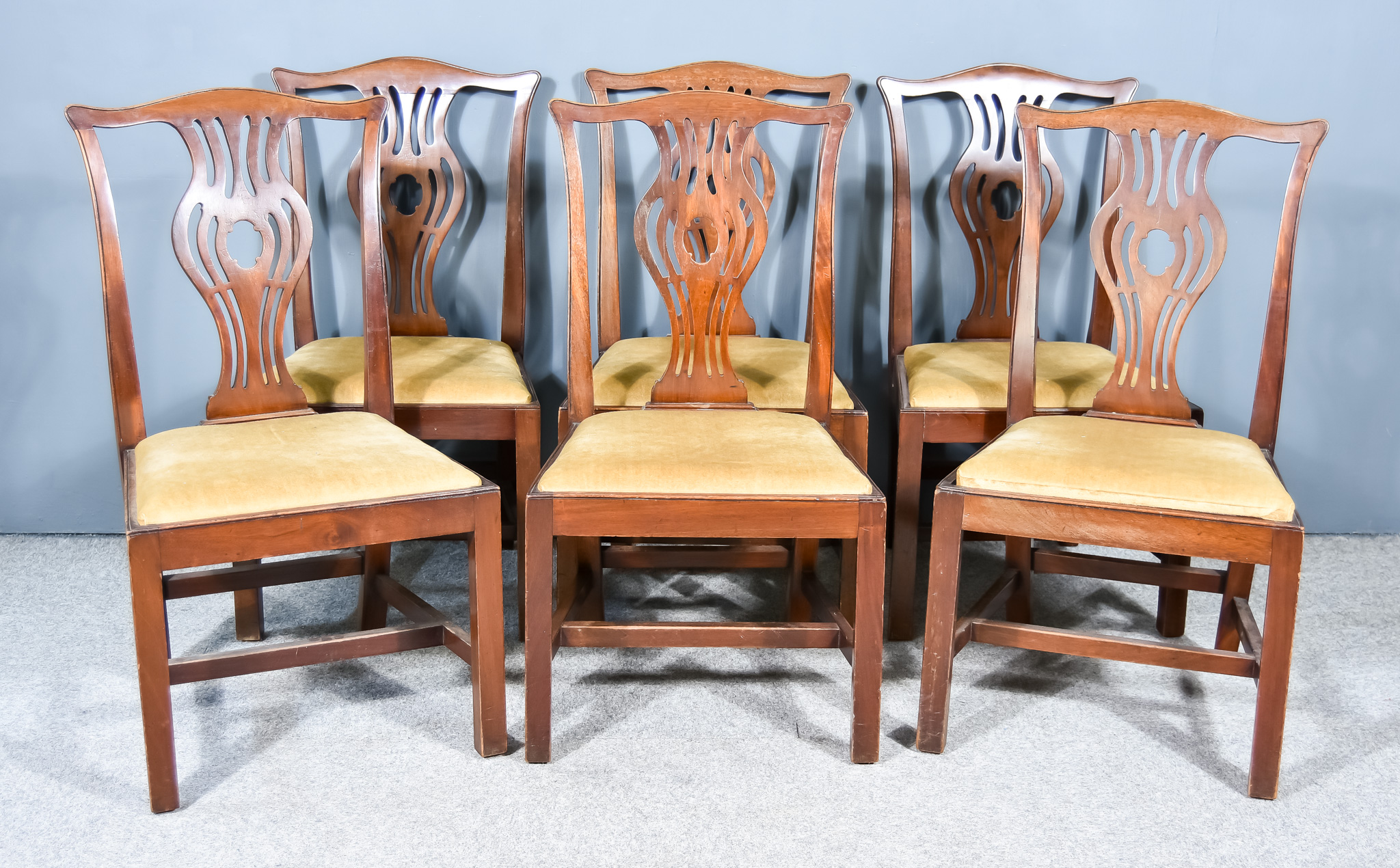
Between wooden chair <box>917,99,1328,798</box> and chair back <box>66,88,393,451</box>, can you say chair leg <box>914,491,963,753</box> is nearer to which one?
wooden chair <box>917,99,1328,798</box>

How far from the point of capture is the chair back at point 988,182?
2.36 m

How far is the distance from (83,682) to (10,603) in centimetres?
49

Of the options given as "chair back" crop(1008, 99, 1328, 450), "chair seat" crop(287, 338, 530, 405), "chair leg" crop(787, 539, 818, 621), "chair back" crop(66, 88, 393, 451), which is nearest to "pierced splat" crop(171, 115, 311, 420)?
"chair back" crop(66, 88, 393, 451)

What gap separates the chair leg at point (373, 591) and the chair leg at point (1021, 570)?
3.89 ft

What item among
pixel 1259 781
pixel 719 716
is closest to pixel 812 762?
pixel 719 716

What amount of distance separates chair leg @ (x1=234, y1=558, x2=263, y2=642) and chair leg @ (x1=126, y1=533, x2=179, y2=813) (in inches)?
21.1

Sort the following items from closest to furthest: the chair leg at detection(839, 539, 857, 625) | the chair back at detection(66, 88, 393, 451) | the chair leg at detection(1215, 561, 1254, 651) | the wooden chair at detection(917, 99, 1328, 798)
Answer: the wooden chair at detection(917, 99, 1328, 798) < the chair back at detection(66, 88, 393, 451) < the chair leg at detection(1215, 561, 1254, 651) < the chair leg at detection(839, 539, 857, 625)

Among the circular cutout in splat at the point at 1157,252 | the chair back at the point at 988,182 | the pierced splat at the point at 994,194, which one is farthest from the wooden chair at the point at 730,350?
Answer: the circular cutout in splat at the point at 1157,252

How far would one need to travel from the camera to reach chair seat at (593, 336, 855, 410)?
200 centimetres

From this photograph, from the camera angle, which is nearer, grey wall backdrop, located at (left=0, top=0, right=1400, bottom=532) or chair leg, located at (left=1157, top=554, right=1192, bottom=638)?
chair leg, located at (left=1157, top=554, right=1192, bottom=638)

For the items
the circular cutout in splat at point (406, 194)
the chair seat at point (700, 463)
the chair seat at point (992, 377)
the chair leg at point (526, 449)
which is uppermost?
the circular cutout in splat at point (406, 194)

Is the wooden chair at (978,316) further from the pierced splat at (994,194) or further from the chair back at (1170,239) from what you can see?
the chair back at (1170,239)

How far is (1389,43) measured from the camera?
2.47 metres

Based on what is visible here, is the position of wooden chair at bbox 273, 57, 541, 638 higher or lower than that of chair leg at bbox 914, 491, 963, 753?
higher
